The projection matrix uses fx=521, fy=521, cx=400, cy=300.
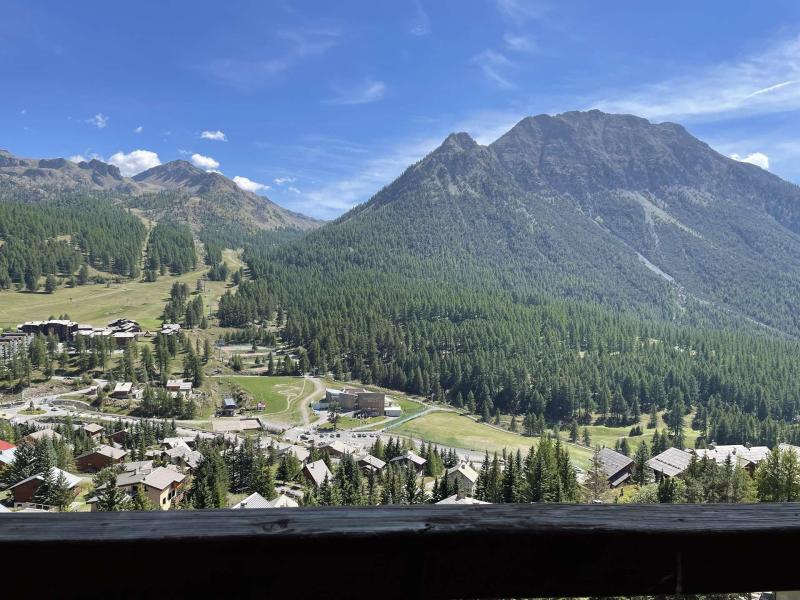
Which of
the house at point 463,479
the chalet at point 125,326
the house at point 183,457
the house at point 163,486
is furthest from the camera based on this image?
the chalet at point 125,326

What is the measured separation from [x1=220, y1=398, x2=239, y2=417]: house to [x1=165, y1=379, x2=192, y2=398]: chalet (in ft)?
20.2

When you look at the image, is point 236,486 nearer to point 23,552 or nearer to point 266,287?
point 23,552

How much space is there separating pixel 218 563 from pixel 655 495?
99.6 ft

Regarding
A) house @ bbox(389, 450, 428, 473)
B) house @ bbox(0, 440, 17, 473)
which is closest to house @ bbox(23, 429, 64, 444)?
house @ bbox(0, 440, 17, 473)

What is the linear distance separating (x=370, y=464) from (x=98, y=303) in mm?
118244

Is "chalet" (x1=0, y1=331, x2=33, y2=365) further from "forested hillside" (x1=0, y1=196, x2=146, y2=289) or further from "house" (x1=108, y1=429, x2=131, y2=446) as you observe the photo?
"forested hillside" (x1=0, y1=196, x2=146, y2=289)

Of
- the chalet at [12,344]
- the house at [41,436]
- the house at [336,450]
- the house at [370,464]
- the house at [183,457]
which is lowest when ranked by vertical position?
the house at [336,450]

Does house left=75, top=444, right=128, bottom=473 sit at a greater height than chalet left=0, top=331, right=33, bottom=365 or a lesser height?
lesser

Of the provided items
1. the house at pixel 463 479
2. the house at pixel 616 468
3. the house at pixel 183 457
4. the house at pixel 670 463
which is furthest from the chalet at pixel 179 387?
the house at pixel 670 463

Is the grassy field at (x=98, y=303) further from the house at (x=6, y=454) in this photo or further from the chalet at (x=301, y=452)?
the chalet at (x=301, y=452)

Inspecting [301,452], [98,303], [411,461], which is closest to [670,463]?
[411,461]

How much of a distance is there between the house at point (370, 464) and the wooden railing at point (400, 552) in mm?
48205

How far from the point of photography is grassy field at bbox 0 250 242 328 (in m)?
125

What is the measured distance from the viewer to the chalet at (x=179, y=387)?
82881mm
